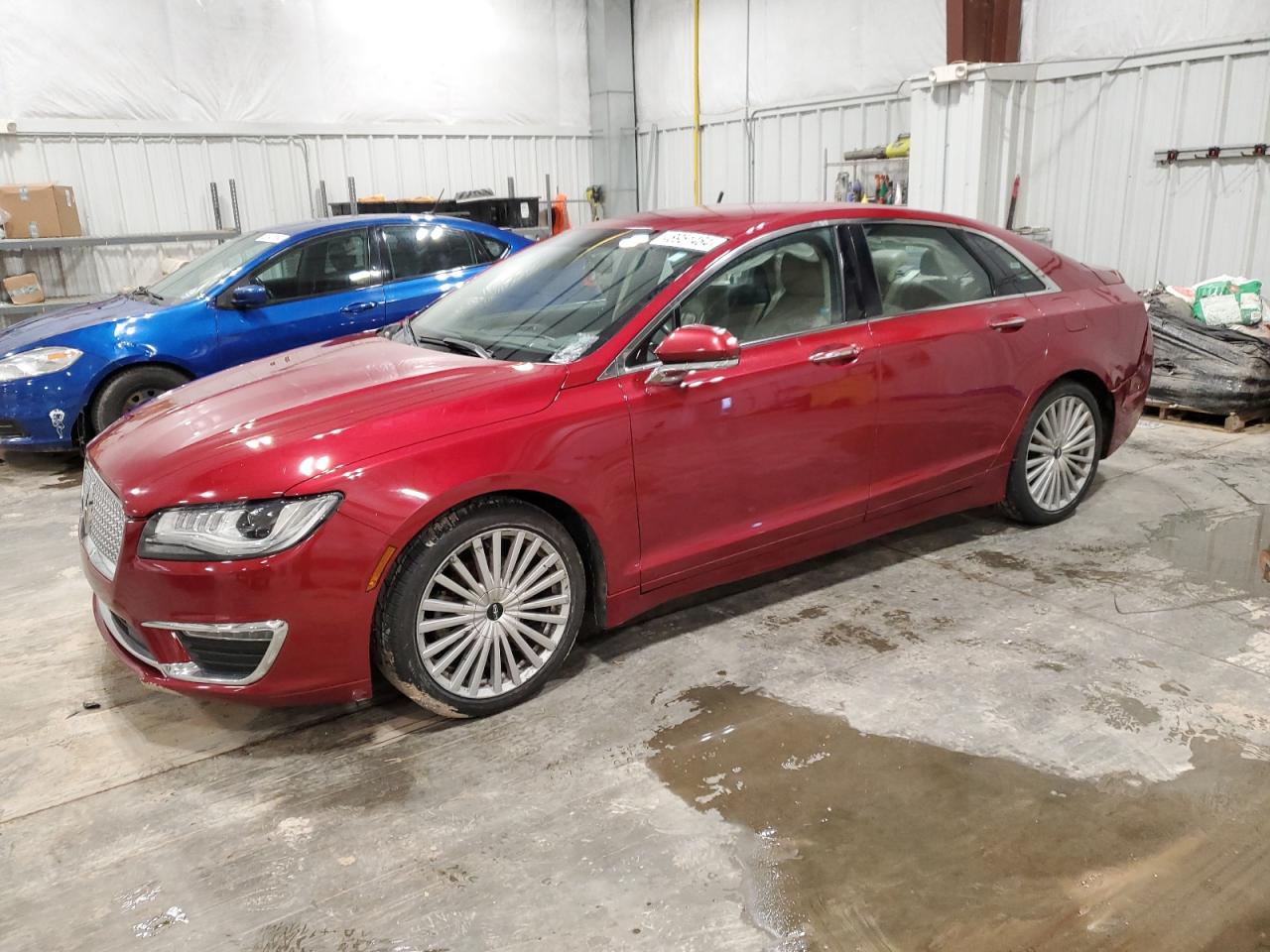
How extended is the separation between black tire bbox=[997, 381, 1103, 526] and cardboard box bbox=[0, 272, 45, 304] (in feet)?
29.5

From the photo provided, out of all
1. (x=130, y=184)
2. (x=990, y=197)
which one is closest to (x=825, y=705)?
(x=990, y=197)

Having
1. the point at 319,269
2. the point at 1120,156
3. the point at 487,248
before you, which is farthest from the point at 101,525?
the point at 1120,156

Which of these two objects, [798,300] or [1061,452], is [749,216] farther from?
[1061,452]

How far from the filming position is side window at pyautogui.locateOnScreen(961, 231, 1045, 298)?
3988mm

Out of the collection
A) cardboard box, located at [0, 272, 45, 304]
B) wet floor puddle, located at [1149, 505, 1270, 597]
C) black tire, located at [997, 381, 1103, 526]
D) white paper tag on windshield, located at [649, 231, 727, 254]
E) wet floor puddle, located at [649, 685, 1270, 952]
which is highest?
white paper tag on windshield, located at [649, 231, 727, 254]

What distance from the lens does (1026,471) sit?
13.7ft

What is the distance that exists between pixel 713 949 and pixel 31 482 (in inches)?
208

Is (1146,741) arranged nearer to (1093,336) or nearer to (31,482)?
(1093,336)

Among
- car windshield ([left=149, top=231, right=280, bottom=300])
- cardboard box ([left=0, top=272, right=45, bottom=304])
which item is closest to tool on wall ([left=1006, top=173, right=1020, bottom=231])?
car windshield ([left=149, top=231, right=280, bottom=300])

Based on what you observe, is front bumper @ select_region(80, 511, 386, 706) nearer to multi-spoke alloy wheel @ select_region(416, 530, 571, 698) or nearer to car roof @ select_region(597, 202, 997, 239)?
multi-spoke alloy wheel @ select_region(416, 530, 571, 698)

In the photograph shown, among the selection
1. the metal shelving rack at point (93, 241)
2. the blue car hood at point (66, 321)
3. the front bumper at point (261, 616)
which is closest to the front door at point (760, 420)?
the front bumper at point (261, 616)

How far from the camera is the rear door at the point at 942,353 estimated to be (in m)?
3.59

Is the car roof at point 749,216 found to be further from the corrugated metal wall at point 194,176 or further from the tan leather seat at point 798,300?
the corrugated metal wall at point 194,176

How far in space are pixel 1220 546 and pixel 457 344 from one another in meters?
3.27
